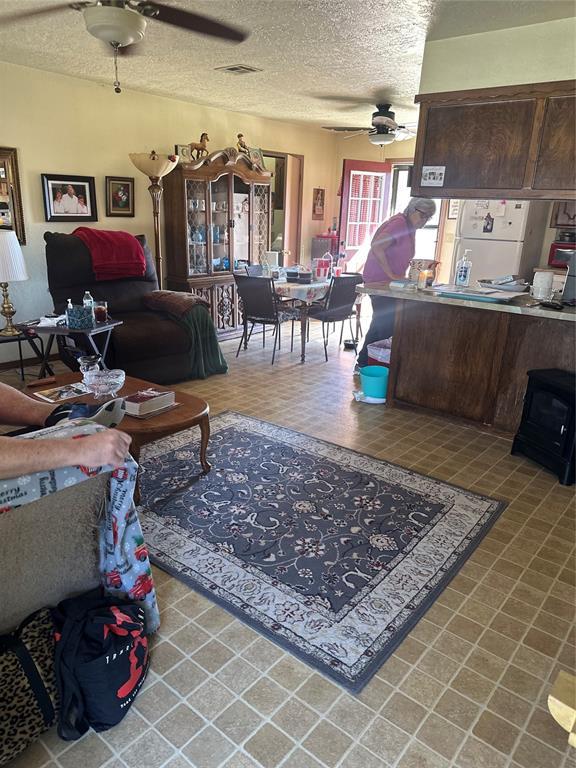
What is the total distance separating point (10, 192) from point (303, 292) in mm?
2648

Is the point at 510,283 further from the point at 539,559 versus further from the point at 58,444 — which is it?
the point at 58,444

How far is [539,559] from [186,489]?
5.59 ft

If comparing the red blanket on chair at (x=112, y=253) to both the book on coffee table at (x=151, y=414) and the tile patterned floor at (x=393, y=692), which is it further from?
the tile patterned floor at (x=393, y=692)

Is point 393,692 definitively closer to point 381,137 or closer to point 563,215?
point 381,137

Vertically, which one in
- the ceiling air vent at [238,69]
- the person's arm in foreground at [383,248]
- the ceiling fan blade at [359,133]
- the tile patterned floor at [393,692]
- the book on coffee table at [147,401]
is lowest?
the tile patterned floor at [393,692]

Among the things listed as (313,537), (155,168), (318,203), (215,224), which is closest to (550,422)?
(313,537)

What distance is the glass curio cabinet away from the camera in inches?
213

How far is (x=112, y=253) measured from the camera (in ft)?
14.3

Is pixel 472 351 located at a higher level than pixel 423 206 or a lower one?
lower

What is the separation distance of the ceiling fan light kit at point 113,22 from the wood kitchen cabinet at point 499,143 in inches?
76.1

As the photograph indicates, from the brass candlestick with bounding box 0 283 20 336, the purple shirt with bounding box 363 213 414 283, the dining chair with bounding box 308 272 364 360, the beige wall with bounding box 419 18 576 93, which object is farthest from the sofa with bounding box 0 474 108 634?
the dining chair with bounding box 308 272 364 360

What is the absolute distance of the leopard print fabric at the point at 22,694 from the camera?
1.33 metres

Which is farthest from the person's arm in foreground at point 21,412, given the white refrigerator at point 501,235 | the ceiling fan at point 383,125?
the ceiling fan at point 383,125

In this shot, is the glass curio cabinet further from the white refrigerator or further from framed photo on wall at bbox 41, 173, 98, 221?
the white refrigerator
